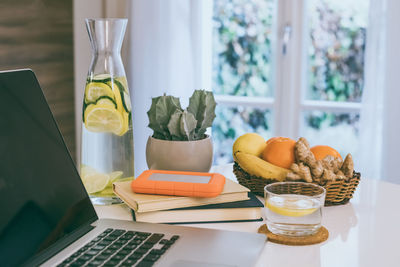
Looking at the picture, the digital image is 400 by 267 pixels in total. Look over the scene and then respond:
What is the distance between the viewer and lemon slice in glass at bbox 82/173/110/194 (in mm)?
1042

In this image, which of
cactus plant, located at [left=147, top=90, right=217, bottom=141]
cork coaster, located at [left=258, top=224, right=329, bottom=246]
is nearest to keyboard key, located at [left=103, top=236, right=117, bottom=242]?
cork coaster, located at [left=258, top=224, right=329, bottom=246]

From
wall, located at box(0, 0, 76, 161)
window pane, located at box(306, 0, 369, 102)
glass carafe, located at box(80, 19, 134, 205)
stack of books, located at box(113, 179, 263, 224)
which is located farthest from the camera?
window pane, located at box(306, 0, 369, 102)

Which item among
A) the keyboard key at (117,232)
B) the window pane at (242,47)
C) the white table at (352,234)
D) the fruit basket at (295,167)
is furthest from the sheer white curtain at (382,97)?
the keyboard key at (117,232)

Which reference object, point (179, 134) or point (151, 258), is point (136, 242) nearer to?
point (151, 258)

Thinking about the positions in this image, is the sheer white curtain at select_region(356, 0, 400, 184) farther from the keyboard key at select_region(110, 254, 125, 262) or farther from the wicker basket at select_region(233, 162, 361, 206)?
the keyboard key at select_region(110, 254, 125, 262)

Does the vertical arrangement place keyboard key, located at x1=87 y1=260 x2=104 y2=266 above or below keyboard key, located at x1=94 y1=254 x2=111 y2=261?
below

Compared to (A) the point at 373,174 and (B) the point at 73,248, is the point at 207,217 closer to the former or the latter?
(B) the point at 73,248

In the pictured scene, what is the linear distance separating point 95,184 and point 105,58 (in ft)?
0.81

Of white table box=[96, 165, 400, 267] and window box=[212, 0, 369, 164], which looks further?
window box=[212, 0, 369, 164]

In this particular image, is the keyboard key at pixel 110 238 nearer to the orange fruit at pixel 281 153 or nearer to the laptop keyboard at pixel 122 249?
the laptop keyboard at pixel 122 249

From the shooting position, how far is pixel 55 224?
2.54ft

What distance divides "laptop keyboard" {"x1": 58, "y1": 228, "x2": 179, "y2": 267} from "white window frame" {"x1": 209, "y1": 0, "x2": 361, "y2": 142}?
2021 mm

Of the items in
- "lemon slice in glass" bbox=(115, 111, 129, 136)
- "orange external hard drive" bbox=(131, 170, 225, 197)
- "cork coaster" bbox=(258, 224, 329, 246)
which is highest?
"lemon slice in glass" bbox=(115, 111, 129, 136)

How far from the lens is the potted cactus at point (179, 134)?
43.4 inches
